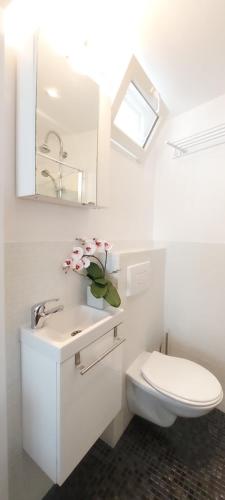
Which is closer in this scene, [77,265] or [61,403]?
[61,403]

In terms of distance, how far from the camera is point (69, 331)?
3.86 feet

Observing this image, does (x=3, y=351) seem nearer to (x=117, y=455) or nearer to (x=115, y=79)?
(x=117, y=455)

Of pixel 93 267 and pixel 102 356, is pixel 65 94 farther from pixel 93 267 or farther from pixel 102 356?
pixel 102 356

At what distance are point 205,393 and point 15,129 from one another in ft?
5.23

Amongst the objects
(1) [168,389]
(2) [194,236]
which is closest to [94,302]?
(1) [168,389]

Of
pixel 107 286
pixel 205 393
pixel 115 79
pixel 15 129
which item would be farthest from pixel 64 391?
pixel 115 79

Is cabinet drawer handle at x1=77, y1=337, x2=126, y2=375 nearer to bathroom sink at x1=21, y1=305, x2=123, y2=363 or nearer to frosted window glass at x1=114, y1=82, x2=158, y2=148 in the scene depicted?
bathroom sink at x1=21, y1=305, x2=123, y2=363

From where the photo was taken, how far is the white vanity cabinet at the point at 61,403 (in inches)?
33.8

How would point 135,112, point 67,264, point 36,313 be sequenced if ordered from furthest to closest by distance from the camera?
point 135,112 → point 67,264 → point 36,313

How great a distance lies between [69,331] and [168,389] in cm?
64

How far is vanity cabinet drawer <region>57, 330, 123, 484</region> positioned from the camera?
2.84 feet

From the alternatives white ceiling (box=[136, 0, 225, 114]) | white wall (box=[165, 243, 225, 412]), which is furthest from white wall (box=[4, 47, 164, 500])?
white ceiling (box=[136, 0, 225, 114])

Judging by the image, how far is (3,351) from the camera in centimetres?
90

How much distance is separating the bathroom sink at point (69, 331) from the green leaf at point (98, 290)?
0.12 m
